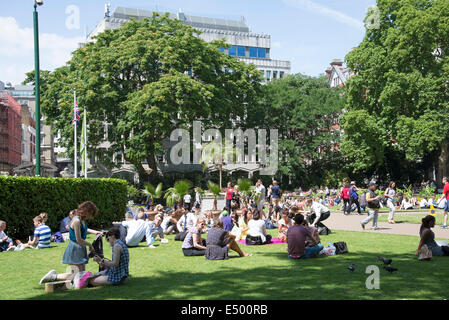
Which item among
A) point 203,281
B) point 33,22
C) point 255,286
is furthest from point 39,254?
point 33,22

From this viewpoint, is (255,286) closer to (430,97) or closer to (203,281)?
(203,281)

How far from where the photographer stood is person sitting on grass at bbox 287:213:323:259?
1261 centimetres

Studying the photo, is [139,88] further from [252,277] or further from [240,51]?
[240,51]

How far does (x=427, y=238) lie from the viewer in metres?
12.3

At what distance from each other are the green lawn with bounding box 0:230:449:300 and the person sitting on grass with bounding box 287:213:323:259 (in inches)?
14.1

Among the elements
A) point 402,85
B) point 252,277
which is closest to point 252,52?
point 402,85

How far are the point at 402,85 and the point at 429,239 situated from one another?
3204cm

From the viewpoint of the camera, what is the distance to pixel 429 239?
12352mm

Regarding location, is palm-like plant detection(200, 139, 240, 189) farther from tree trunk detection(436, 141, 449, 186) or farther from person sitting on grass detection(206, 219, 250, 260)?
person sitting on grass detection(206, 219, 250, 260)

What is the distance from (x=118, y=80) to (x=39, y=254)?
32.5 metres

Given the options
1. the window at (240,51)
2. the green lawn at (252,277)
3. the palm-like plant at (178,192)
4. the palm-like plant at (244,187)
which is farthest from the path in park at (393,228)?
the window at (240,51)

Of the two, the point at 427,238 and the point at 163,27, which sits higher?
the point at 163,27
